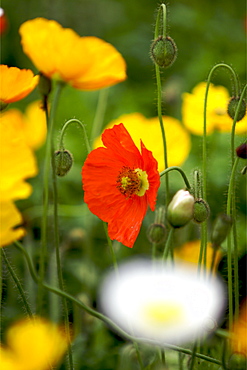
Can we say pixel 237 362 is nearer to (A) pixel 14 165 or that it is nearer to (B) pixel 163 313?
(B) pixel 163 313

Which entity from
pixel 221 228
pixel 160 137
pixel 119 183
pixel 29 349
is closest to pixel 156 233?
pixel 119 183

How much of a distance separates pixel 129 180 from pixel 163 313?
17 cm

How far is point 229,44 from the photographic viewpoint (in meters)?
2.47

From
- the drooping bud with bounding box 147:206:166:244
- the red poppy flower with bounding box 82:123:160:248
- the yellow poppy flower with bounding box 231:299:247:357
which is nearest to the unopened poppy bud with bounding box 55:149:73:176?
the red poppy flower with bounding box 82:123:160:248

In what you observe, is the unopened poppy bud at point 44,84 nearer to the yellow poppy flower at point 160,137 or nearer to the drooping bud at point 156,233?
the drooping bud at point 156,233

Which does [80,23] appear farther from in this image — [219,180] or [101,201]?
[101,201]

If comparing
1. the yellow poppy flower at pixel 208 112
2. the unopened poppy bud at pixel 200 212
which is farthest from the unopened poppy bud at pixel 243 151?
the yellow poppy flower at pixel 208 112

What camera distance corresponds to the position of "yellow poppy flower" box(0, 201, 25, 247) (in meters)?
0.59

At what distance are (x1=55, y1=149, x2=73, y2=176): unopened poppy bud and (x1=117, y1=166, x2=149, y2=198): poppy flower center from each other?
6 centimetres

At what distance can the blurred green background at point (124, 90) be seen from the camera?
136cm

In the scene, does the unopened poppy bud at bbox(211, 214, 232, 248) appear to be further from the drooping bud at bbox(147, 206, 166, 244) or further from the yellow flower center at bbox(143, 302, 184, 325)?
the drooping bud at bbox(147, 206, 166, 244)

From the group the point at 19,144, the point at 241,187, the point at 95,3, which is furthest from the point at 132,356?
the point at 95,3

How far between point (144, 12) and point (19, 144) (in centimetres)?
236

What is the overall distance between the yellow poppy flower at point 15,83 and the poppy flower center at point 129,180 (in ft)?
0.48
